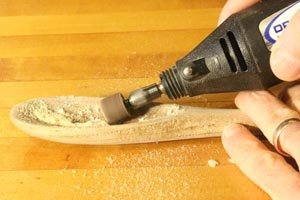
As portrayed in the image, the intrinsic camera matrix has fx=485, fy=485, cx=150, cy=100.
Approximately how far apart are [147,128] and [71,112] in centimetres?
14

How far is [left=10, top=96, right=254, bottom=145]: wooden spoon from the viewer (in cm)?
82

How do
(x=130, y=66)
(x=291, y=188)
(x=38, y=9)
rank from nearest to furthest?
(x=291, y=188), (x=130, y=66), (x=38, y=9)

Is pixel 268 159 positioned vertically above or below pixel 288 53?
below

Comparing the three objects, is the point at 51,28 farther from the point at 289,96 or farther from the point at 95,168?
the point at 289,96

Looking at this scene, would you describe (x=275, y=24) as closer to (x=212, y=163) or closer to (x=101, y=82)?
(x=212, y=163)

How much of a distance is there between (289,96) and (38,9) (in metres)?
0.58

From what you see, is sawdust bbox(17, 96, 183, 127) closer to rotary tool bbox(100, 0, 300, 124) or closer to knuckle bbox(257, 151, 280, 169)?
rotary tool bbox(100, 0, 300, 124)

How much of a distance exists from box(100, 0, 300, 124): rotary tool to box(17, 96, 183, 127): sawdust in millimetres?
41

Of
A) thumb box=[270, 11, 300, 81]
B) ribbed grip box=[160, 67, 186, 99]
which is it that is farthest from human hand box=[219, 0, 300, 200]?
ribbed grip box=[160, 67, 186, 99]

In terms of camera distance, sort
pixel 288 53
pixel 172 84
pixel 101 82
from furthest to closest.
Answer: pixel 101 82
pixel 172 84
pixel 288 53

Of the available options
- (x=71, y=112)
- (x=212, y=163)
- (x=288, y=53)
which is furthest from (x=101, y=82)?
(x=288, y=53)

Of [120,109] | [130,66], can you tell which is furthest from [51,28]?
[120,109]

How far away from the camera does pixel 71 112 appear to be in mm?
857

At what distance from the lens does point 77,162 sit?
2.71 ft
